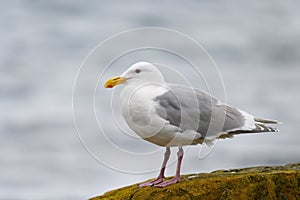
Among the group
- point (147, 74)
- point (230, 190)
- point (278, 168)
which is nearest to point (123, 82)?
point (147, 74)

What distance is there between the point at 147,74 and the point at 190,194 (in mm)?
2115

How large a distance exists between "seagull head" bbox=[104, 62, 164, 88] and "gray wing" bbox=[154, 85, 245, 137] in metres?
0.35

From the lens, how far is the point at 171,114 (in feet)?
27.2

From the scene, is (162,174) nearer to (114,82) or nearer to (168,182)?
(168,182)

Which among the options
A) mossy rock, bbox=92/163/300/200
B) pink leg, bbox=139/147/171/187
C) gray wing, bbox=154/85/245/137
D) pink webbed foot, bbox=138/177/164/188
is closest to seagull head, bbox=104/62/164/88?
gray wing, bbox=154/85/245/137

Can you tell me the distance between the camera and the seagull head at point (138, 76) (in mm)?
8562

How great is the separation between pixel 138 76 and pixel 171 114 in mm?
860

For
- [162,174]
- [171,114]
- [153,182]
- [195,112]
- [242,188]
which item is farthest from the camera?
[162,174]

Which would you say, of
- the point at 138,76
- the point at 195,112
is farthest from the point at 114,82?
the point at 195,112

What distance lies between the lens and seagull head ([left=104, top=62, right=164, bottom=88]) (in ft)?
28.1

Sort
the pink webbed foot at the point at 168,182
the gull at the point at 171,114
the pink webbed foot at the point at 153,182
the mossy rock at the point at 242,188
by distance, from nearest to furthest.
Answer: the mossy rock at the point at 242,188, the gull at the point at 171,114, the pink webbed foot at the point at 168,182, the pink webbed foot at the point at 153,182

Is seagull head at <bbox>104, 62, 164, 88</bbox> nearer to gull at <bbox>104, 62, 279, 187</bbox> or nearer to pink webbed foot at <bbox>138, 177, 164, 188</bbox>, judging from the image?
gull at <bbox>104, 62, 279, 187</bbox>

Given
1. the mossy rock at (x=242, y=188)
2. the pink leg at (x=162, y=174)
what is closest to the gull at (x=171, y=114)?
the pink leg at (x=162, y=174)

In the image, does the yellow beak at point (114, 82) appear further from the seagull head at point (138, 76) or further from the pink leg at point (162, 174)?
the pink leg at point (162, 174)
